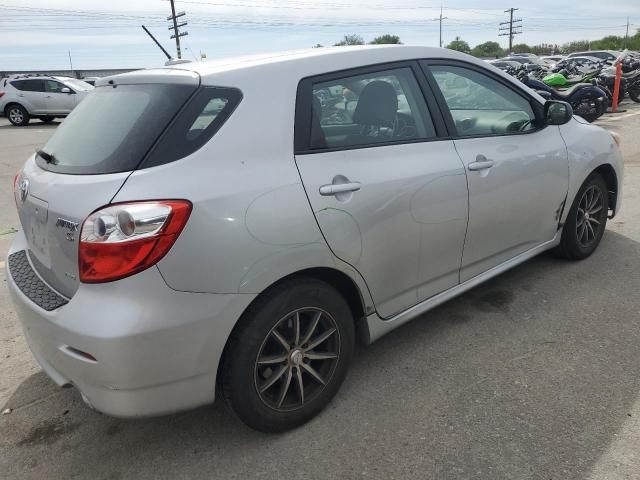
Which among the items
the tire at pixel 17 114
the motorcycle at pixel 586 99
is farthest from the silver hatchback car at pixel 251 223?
the tire at pixel 17 114

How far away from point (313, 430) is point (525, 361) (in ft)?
4.10

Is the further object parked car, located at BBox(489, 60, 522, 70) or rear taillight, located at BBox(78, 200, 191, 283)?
parked car, located at BBox(489, 60, 522, 70)

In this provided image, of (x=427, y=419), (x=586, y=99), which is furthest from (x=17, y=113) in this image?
(x=427, y=419)

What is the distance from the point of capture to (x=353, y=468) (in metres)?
2.20

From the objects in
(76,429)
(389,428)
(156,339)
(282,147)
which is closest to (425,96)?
(282,147)

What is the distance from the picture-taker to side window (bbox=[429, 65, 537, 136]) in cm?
308

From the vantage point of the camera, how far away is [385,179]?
99.7 inches

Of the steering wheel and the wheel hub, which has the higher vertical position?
the steering wheel

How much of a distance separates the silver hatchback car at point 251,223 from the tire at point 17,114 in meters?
19.2

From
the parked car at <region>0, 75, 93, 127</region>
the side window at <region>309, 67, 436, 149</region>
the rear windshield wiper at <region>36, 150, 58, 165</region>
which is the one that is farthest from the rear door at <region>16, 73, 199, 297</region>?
the parked car at <region>0, 75, 93, 127</region>

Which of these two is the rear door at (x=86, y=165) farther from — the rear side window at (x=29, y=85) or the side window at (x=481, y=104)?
the rear side window at (x=29, y=85)

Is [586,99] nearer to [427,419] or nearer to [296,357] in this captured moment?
[427,419]

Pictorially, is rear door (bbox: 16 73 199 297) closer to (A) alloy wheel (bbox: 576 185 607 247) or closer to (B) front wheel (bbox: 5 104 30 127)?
(A) alloy wheel (bbox: 576 185 607 247)

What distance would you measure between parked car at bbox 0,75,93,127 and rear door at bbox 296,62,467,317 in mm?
18684
